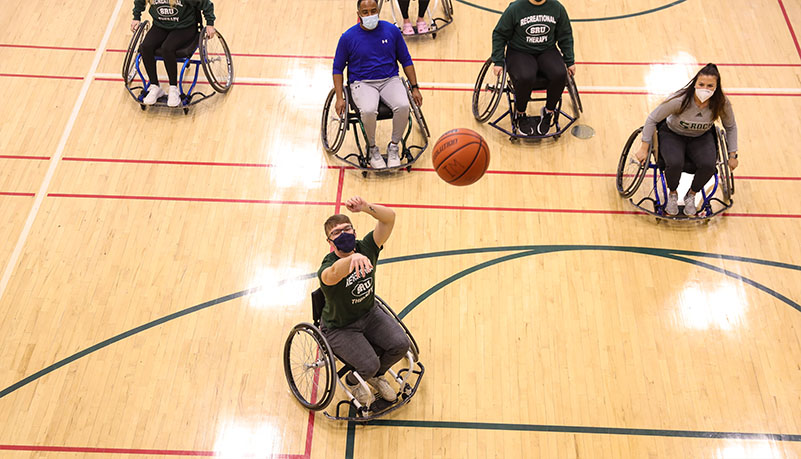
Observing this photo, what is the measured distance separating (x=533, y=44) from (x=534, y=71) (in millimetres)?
239

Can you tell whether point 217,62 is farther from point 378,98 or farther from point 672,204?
point 672,204

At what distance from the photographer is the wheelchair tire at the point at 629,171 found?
524cm

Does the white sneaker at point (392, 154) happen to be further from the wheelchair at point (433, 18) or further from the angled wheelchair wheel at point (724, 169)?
the angled wheelchair wheel at point (724, 169)

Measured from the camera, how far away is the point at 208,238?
5.30 meters

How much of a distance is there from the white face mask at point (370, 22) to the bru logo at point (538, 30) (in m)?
1.22

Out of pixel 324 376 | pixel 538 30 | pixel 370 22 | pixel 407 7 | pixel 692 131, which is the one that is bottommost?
pixel 324 376

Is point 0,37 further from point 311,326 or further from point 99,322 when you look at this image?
point 311,326

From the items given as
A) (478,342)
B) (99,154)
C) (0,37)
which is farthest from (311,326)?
(0,37)

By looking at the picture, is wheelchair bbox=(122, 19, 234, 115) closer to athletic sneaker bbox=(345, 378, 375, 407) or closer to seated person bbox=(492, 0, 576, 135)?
seated person bbox=(492, 0, 576, 135)

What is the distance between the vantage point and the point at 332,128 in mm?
6062

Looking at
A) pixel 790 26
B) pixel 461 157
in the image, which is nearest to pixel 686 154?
pixel 461 157

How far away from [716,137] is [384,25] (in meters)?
2.61

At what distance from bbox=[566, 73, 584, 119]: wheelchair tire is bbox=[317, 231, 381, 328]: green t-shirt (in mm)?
2566

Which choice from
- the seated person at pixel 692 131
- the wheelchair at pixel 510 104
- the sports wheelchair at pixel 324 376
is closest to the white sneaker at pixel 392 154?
the wheelchair at pixel 510 104
